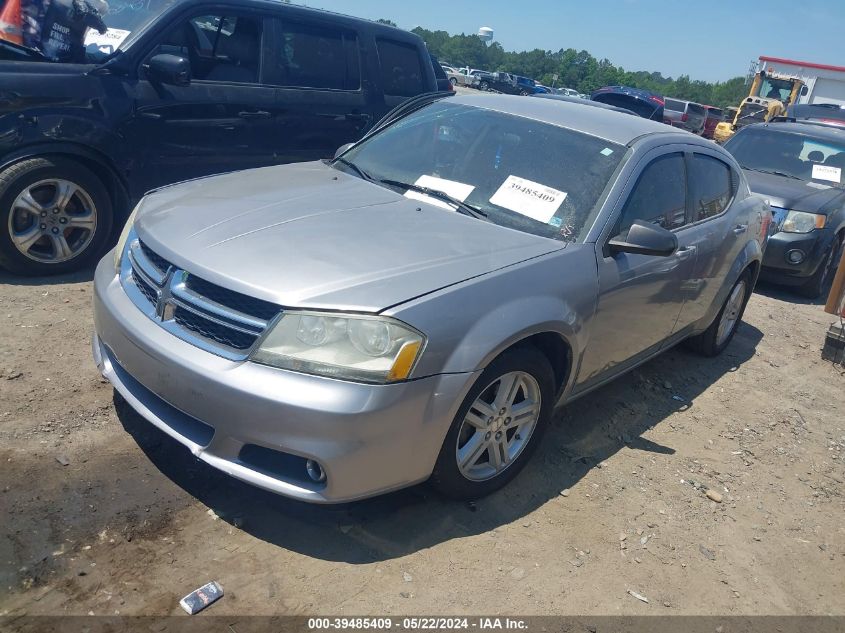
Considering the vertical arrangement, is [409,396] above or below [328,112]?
below

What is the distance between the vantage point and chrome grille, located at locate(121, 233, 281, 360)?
2.64 meters

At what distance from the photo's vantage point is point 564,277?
10.6ft

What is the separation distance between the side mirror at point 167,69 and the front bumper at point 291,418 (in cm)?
273

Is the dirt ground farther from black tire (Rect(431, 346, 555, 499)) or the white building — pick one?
the white building

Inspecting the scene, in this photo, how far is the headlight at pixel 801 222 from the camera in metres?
7.41

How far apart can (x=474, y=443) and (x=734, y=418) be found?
2381 millimetres

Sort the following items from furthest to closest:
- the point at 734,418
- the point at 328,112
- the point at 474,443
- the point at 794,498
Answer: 1. the point at 328,112
2. the point at 734,418
3. the point at 794,498
4. the point at 474,443

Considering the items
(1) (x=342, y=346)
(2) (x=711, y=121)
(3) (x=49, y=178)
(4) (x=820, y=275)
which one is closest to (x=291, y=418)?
(1) (x=342, y=346)

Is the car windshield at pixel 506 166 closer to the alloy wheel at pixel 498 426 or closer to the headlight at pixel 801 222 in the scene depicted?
the alloy wheel at pixel 498 426

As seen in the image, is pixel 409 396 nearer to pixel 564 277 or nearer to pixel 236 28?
pixel 564 277

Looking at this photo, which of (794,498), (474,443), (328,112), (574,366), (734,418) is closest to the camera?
(474,443)

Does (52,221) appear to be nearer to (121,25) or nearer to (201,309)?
(121,25)

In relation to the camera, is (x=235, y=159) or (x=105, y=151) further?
(x=235, y=159)

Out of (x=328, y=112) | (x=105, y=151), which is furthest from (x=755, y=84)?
(x=105, y=151)
